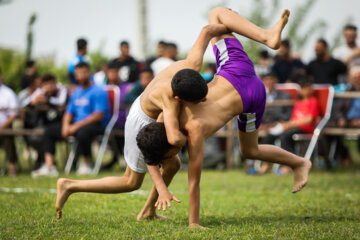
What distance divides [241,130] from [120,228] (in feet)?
4.80

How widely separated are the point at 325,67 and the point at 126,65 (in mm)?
4282

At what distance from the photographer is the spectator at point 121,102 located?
10.9m

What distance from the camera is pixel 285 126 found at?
33.3 feet

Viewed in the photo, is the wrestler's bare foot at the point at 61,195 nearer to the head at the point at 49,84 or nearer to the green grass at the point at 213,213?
the green grass at the point at 213,213

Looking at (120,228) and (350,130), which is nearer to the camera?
(120,228)

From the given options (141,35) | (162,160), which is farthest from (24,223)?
(141,35)

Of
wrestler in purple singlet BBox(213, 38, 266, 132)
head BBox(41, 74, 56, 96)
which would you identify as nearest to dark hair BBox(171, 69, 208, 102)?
wrestler in purple singlet BBox(213, 38, 266, 132)

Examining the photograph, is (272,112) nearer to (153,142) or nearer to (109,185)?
(109,185)

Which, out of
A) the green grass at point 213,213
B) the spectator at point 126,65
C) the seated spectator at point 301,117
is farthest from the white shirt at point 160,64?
the green grass at point 213,213

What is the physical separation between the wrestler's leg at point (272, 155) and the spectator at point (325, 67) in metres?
6.01

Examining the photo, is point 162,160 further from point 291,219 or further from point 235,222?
point 291,219

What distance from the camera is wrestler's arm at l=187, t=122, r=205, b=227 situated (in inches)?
186

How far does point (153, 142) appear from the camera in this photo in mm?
4578

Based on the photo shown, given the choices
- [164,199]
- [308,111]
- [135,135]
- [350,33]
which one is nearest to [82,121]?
[308,111]
